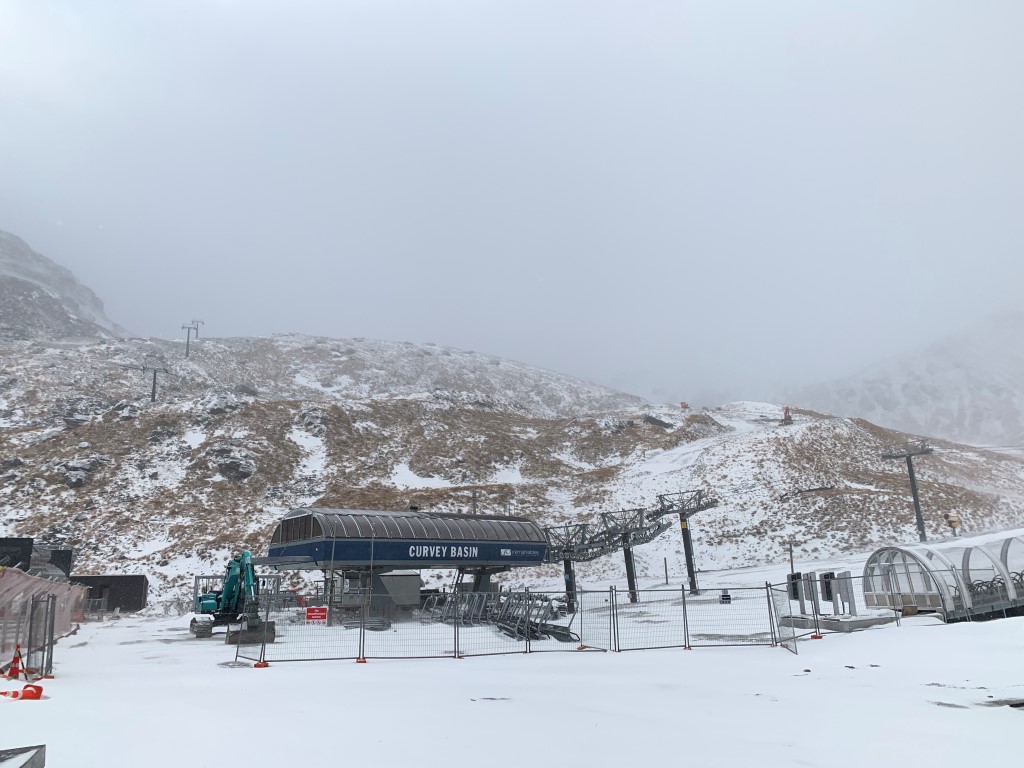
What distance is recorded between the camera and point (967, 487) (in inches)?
2303

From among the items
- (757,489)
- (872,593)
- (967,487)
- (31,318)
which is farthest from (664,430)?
(31,318)

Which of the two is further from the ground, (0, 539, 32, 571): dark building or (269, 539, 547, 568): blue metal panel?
(0, 539, 32, 571): dark building

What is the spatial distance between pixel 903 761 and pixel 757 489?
54093 millimetres

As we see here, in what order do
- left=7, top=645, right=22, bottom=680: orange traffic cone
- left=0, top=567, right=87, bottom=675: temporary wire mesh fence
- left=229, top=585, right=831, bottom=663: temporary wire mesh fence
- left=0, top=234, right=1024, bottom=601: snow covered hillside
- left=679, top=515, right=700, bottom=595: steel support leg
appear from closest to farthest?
left=7, top=645, right=22, bottom=680: orange traffic cone → left=0, top=567, right=87, bottom=675: temporary wire mesh fence → left=229, top=585, right=831, bottom=663: temporary wire mesh fence → left=679, top=515, right=700, bottom=595: steel support leg → left=0, top=234, right=1024, bottom=601: snow covered hillside

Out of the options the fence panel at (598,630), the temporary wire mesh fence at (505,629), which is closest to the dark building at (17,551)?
the temporary wire mesh fence at (505,629)

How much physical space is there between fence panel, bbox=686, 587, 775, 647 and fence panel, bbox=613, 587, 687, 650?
51 cm

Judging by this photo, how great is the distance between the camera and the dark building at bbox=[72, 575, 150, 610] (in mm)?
40438

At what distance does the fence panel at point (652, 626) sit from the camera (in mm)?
18719

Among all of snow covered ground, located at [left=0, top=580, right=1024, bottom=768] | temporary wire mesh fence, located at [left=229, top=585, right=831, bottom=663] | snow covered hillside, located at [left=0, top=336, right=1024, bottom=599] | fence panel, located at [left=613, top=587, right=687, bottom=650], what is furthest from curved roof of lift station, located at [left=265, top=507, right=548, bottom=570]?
snow covered hillside, located at [left=0, top=336, right=1024, bottom=599]

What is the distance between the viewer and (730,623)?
23000mm

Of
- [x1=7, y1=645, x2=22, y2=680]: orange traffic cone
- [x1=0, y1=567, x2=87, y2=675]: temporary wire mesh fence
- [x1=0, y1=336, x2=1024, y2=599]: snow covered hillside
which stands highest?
[x1=0, y1=336, x2=1024, y2=599]: snow covered hillside

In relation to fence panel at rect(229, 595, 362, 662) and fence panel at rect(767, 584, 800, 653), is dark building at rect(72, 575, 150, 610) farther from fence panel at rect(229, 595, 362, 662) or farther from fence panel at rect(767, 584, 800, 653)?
fence panel at rect(767, 584, 800, 653)

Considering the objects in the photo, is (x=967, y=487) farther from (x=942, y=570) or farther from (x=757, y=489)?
(x=942, y=570)

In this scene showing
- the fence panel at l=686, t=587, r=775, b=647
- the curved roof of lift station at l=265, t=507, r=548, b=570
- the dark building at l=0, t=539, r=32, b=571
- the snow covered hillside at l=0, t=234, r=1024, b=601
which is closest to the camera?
the fence panel at l=686, t=587, r=775, b=647
